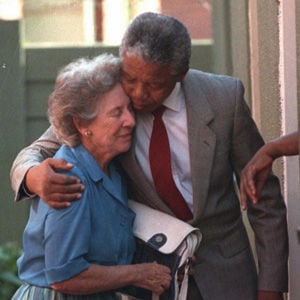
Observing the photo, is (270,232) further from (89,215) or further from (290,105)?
(290,105)

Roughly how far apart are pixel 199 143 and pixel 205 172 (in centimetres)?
11

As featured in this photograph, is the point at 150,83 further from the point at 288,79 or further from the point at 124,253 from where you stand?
the point at 288,79

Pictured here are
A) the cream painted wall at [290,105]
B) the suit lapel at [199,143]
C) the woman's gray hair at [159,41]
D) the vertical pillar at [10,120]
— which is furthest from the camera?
the vertical pillar at [10,120]

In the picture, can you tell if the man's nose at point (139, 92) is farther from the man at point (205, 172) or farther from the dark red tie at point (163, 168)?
the dark red tie at point (163, 168)

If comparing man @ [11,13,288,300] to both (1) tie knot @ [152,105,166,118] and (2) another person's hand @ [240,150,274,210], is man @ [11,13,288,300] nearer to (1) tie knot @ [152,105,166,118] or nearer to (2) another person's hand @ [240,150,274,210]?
(1) tie knot @ [152,105,166,118]

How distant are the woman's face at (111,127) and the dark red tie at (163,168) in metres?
0.14

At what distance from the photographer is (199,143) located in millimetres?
Result: 4914

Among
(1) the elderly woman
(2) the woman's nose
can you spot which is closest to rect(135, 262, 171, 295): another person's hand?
(1) the elderly woman

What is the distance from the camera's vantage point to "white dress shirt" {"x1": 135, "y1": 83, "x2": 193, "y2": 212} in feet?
16.2

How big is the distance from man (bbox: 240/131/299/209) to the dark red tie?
0.84 feet

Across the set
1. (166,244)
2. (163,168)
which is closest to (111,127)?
(163,168)

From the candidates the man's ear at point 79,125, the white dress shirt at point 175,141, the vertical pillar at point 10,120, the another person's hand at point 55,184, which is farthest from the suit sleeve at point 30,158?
the vertical pillar at point 10,120

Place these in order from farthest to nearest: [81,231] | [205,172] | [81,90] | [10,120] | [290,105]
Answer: [10,120], [290,105], [205,172], [81,90], [81,231]

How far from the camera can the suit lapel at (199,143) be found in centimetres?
490
